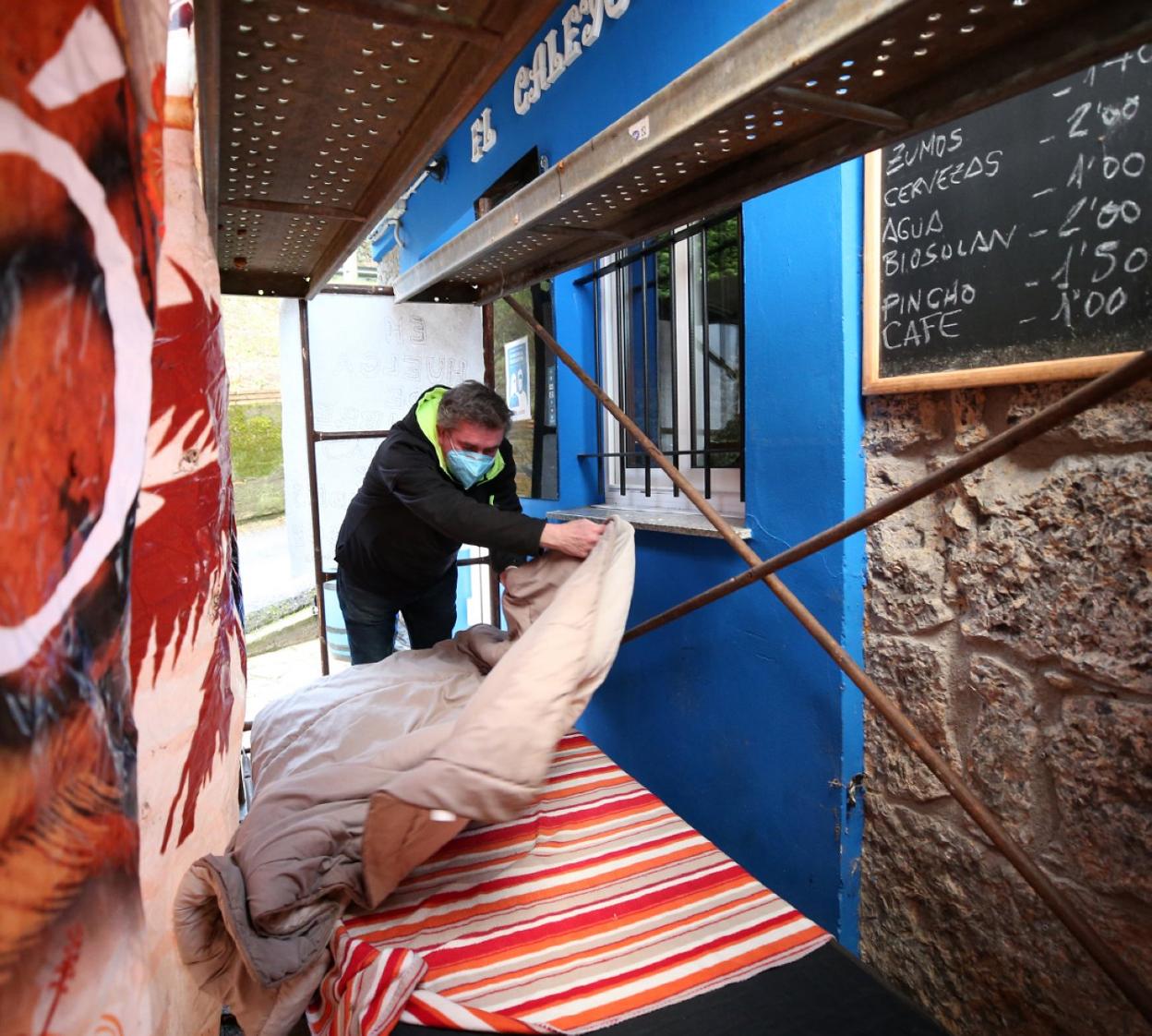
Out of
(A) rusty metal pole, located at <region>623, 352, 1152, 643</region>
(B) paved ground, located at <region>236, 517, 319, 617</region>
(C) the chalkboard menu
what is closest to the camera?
(A) rusty metal pole, located at <region>623, 352, 1152, 643</region>

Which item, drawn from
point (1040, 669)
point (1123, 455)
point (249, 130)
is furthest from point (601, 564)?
point (249, 130)

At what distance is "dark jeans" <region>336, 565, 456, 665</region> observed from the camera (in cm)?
289

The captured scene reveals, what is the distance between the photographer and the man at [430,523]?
231cm

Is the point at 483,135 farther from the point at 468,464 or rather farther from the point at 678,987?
the point at 678,987

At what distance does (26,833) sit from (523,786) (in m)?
0.96

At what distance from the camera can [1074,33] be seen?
2.94ft

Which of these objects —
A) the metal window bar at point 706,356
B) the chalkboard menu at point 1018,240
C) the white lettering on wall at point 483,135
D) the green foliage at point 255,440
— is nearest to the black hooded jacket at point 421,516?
the metal window bar at point 706,356

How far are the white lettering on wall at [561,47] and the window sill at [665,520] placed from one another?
1.78 meters

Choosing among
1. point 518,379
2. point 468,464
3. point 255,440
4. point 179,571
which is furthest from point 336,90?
point 255,440

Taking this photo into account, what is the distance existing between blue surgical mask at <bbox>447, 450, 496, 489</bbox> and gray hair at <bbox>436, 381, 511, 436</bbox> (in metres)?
0.09

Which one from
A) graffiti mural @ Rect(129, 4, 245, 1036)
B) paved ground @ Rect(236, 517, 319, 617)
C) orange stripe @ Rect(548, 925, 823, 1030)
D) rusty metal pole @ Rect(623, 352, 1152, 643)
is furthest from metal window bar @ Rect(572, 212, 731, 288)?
paved ground @ Rect(236, 517, 319, 617)

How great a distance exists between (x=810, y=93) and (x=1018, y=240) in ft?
2.38

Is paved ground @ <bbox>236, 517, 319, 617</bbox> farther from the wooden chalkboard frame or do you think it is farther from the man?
the wooden chalkboard frame

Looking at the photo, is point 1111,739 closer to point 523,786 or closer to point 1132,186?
point 1132,186
